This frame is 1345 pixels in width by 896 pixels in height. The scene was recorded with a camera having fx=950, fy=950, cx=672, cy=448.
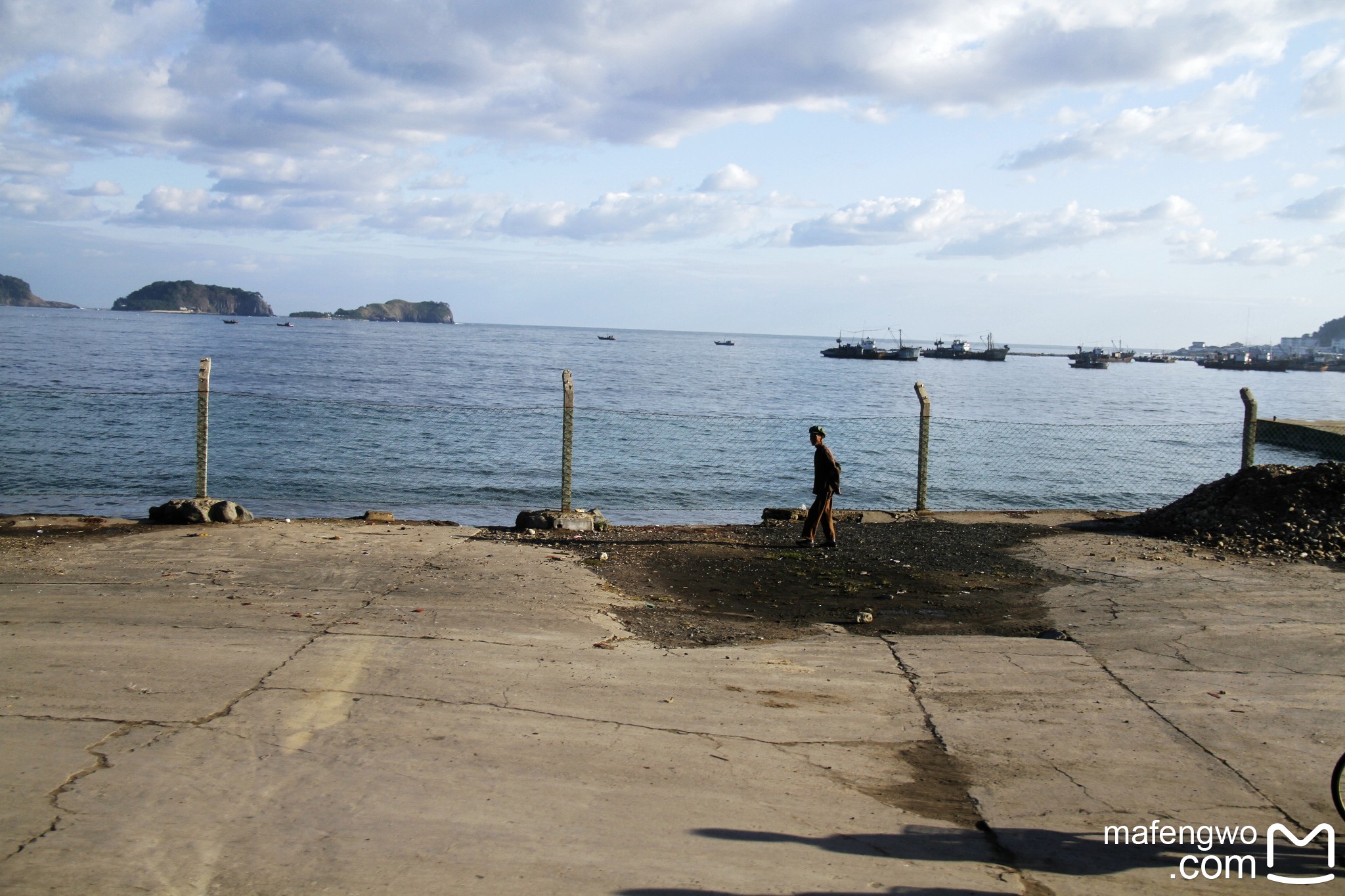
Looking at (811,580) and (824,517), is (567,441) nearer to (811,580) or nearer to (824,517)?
(824,517)

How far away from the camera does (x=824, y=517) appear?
11414 millimetres

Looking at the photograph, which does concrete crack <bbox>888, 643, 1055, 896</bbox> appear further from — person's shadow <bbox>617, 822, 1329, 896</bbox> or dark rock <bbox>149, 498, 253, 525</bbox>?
dark rock <bbox>149, 498, 253, 525</bbox>

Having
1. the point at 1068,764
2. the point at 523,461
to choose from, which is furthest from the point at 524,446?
the point at 1068,764

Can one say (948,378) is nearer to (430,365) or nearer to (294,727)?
(430,365)

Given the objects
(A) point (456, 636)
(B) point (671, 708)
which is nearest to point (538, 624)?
(A) point (456, 636)

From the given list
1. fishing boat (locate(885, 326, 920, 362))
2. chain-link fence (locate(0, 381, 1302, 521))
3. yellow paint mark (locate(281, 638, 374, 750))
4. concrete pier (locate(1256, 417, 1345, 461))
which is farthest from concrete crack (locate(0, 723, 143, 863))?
fishing boat (locate(885, 326, 920, 362))

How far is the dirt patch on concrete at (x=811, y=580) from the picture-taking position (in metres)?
8.10

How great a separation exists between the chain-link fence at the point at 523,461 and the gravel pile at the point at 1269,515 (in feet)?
13.6

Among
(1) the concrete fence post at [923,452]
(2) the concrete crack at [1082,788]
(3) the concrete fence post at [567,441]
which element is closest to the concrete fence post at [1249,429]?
(1) the concrete fence post at [923,452]

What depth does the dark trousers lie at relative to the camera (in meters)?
11.2

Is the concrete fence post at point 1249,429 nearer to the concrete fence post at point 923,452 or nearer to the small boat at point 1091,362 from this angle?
Result: the concrete fence post at point 923,452

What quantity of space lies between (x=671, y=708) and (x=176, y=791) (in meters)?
2.72

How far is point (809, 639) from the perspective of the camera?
7.62 metres

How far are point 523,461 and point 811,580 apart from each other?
16416 mm
